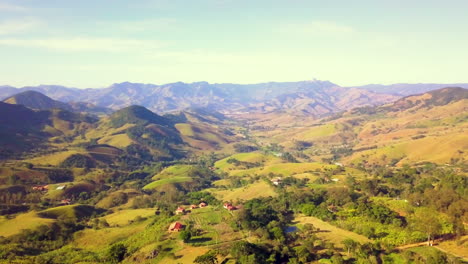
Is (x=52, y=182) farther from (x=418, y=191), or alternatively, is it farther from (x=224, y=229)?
(x=418, y=191)

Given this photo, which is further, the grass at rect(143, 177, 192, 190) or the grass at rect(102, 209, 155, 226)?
the grass at rect(143, 177, 192, 190)

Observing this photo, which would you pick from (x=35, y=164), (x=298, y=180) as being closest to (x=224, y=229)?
(x=298, y=180)

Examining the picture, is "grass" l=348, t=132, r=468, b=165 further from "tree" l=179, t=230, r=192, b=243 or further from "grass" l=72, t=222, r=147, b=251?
"grass" l=72, t=222, r=147, b=251

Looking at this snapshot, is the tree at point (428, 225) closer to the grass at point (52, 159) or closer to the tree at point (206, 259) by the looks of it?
the tree at point (206, 259)

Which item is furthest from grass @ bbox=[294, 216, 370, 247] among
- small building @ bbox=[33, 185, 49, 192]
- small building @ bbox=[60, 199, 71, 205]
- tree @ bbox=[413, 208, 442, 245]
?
small building @ bbox=[33, 185, 49, 192]

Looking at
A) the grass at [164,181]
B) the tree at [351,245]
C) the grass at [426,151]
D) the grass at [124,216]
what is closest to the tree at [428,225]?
the tree at [351,245]

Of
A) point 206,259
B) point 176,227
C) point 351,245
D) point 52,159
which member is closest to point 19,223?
point 176,227

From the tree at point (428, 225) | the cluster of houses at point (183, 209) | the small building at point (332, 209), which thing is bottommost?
the cluster of houses at point (183, 209)

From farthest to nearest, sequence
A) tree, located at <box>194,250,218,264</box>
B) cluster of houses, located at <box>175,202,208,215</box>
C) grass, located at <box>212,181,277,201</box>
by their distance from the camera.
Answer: grass, located at <box>212,181,277,201</box>, cluster of houses, located at <box>175,202,208,215</box>, tree, located at <box>194,250,218,264</box>
